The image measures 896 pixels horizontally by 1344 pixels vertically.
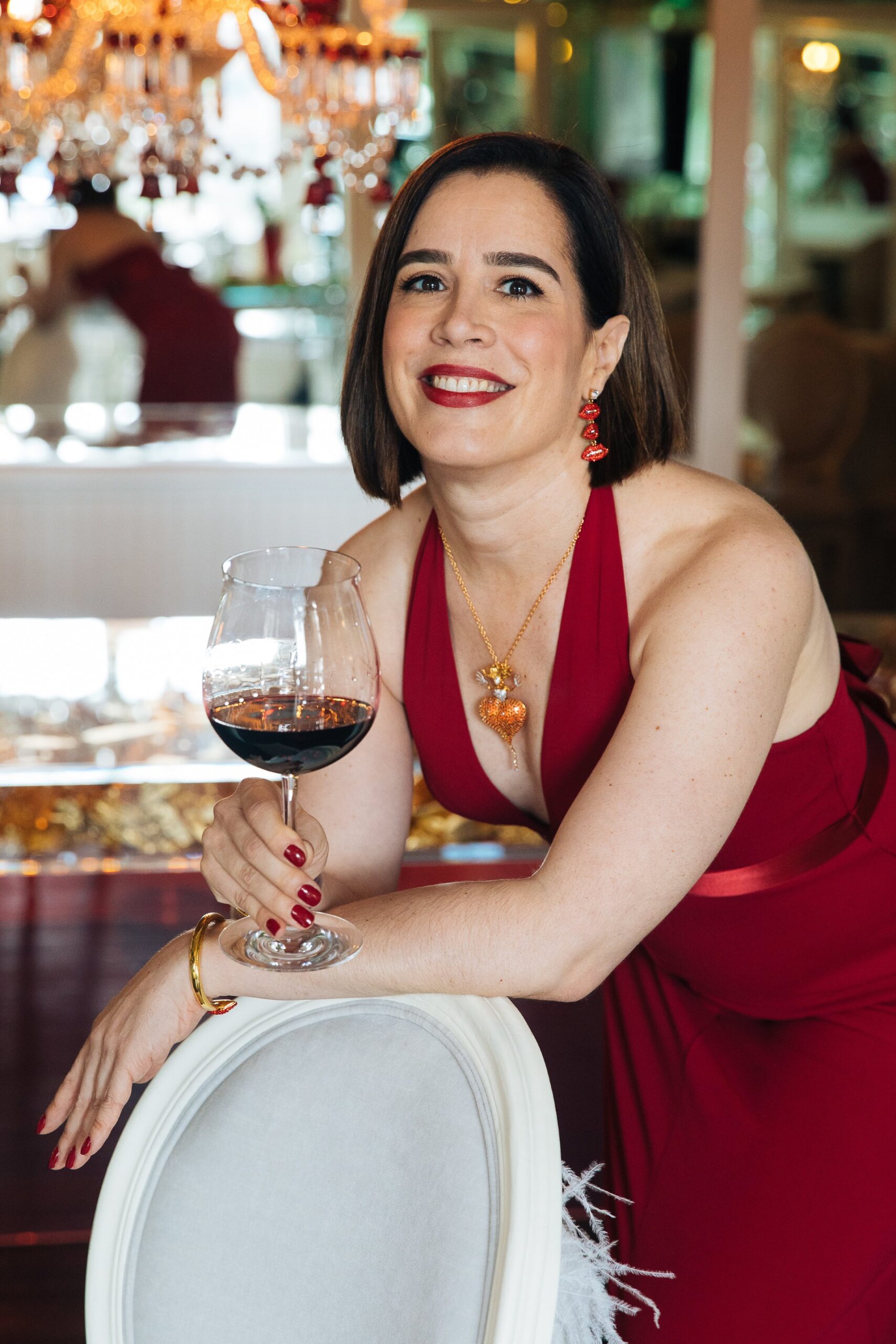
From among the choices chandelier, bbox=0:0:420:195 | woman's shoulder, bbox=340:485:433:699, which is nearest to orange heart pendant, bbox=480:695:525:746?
woman's shoulder, bbox=340:485:433:699

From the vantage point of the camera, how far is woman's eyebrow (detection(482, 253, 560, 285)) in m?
1.26

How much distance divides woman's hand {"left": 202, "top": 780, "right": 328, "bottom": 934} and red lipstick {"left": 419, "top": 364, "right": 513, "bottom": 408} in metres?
0.38

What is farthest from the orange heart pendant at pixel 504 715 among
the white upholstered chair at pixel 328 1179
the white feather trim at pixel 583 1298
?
the white feather trim at pixel 583 1298

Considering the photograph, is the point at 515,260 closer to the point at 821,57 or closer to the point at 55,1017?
the point at 55,1017

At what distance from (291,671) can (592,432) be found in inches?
20.6

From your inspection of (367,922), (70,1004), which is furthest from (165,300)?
(367,922)

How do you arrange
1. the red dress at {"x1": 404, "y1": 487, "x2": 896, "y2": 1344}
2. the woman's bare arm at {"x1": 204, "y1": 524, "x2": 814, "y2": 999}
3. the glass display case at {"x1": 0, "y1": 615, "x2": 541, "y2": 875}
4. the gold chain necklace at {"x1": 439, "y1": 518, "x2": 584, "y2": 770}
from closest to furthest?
the woman's bare arm at {"x1": 204, "y1": 524, "x2": 814, "y2": 999}
the red dress at {"x1": 404, "y1": 487, "x2": 896, "y2": 1344}
the gold chain necklace at {"x1": 439, "y1": 518, "x2": 584, "y2": 770}
the glass display case at {"x1": 0, "y1": 615, "x2": 541, "y2": 875}

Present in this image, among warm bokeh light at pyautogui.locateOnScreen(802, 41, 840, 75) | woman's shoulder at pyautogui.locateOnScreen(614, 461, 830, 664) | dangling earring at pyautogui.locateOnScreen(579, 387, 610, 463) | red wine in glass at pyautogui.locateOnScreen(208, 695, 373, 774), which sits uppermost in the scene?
warm bokeh light at pyautogui.locateOnScreen(802, 41, 840, 75)

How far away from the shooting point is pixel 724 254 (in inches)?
169

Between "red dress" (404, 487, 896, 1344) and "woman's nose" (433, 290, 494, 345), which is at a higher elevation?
"woman's nose" (433, 290, 494, 345)

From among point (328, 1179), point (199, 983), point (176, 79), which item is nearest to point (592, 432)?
point (199, 983)

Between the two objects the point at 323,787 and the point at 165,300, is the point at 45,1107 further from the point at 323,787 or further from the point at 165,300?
the point at 165,300

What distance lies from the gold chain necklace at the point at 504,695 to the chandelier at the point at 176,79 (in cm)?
143

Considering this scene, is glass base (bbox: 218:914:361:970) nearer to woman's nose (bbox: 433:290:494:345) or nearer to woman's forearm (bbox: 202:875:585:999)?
woman's forearm (bbox: 202:875:585:999)
